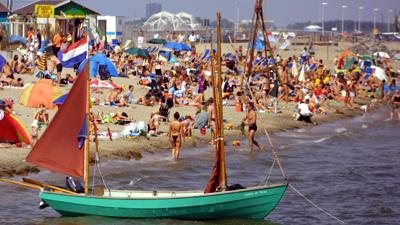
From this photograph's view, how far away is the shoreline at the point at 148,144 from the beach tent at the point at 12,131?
27.0 inches

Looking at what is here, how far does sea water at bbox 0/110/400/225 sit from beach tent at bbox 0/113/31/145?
1.05m

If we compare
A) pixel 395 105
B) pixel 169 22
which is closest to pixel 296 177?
pixel 395 105

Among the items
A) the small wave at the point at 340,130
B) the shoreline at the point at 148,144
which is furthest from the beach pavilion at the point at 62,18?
the small wave at the point at 340,130

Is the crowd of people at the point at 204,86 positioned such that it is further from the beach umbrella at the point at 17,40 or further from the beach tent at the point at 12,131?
the beach umbrella at the point at 17,40

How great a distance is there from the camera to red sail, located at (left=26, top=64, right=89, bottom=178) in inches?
790

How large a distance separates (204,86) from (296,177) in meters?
14.3

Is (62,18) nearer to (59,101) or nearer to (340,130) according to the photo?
(340,130)

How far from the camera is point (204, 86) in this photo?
136ft

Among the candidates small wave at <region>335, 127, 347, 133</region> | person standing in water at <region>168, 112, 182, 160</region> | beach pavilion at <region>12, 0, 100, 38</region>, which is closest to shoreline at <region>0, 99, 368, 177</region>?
small wave at <region>335, 127, 347, 133</region>

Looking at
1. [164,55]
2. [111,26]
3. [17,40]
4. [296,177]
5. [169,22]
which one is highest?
[169,22]

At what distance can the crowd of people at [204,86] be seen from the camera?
32.8 meters

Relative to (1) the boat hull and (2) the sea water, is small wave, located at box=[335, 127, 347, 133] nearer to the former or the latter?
(2) the sea water

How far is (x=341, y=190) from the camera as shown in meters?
26.1

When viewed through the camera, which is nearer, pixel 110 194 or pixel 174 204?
pixel 174 204
